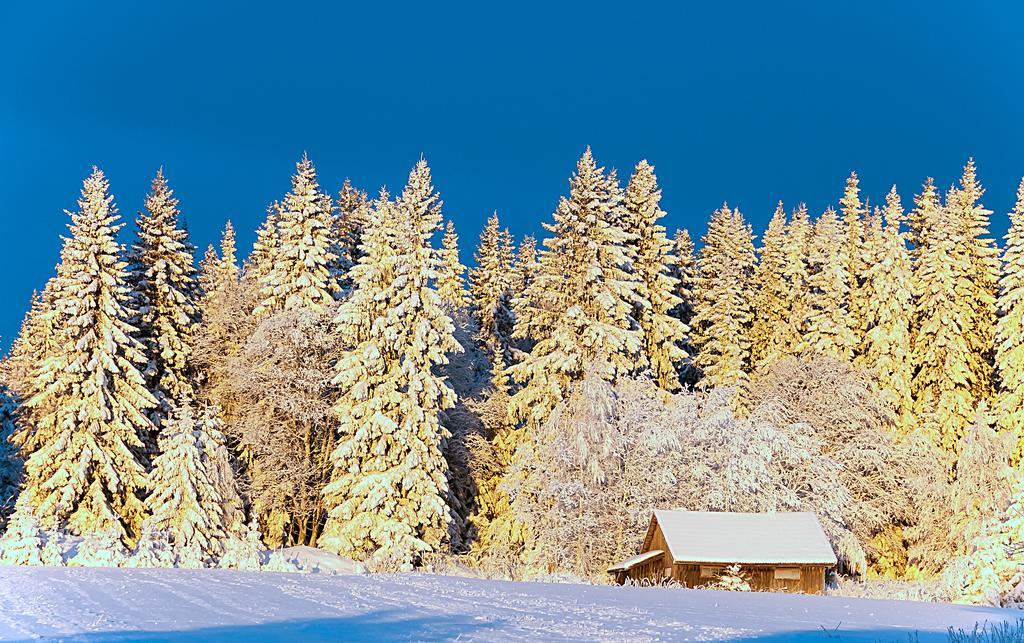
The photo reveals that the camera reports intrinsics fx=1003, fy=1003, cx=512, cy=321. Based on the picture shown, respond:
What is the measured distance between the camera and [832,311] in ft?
160

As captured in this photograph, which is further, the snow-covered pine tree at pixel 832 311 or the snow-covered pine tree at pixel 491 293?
the snow-covered pine tree at pixel 491 293

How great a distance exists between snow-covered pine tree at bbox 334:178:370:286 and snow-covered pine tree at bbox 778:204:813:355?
22.6 m

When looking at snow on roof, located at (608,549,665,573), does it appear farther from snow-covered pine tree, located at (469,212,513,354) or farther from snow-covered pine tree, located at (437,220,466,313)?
snow-covered pine tree, located at (469,212,513,354)

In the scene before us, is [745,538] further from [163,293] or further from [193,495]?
[163,293]

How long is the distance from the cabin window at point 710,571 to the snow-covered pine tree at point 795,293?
2200cm

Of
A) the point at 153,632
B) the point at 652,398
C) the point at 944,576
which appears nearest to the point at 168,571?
the point at 153,632

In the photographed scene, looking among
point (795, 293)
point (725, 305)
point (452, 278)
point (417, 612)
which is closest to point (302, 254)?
point (452, 278)

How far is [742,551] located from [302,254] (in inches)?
932

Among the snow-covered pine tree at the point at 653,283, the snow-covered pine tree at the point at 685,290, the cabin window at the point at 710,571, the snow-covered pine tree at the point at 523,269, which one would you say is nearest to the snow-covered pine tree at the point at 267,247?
the snow-covered pine tree at the point at 523,269

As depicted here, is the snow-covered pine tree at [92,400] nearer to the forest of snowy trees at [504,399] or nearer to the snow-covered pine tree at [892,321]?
the forest of snowy trees at [504,399]

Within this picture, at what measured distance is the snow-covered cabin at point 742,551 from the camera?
99.1 ft

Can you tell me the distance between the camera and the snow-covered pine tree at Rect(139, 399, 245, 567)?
3519 cm

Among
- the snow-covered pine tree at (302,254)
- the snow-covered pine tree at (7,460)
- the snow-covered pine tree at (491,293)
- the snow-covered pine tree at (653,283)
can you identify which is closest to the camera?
the snow-covered pine tree at (302,254)

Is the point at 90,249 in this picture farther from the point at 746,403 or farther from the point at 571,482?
the point at 746,403
